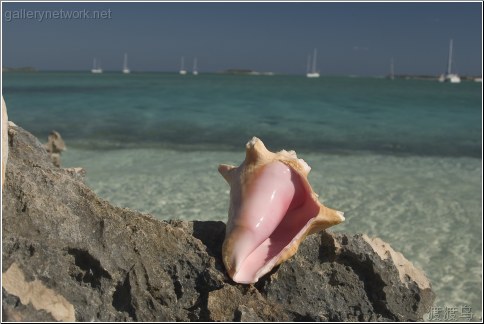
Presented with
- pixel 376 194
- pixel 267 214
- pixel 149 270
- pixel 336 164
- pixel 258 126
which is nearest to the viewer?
pixel 149 270

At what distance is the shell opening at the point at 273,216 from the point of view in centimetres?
197

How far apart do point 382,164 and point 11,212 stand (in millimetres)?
6849

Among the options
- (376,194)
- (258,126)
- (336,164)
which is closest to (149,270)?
(376,194)

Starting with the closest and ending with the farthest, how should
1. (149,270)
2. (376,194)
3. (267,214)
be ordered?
(149,270) → (267,214) → (376,194)

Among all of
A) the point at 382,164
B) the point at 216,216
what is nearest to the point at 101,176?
the point at 216,216

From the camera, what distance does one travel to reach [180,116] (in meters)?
14.6

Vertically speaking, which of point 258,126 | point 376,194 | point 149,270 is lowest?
point 376,194

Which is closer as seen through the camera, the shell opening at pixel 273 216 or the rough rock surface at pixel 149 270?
the rough rock surface at pixel 149 270

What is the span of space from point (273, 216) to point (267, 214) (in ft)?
0.10

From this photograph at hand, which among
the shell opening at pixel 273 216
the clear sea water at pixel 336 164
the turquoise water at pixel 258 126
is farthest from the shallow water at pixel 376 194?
the shell opening at pixel 273 216

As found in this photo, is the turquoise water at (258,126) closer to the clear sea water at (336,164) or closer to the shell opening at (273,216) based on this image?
the clear sea water at (336,164)

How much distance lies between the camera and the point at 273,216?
2076 mm

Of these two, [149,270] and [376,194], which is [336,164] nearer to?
[376,194]

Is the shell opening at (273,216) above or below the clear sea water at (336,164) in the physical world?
above
